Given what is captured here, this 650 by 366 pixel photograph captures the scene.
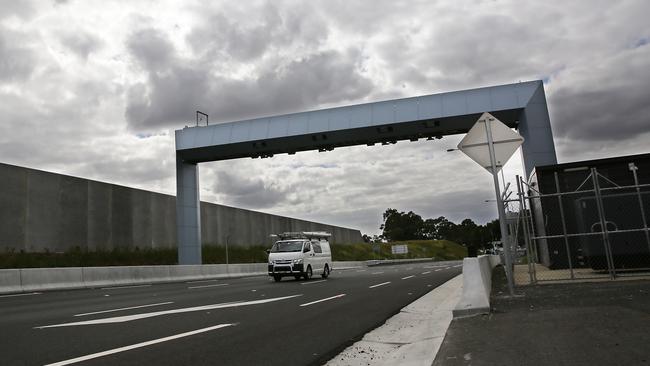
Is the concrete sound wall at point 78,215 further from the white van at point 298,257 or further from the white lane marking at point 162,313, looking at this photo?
the white lane marking at point 162,313

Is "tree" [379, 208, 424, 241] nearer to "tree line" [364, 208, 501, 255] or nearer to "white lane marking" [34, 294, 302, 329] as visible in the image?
"tree line" [364, 208, 501, 255]

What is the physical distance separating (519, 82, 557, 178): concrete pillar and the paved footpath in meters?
16.7

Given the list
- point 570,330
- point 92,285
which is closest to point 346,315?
point 570,330

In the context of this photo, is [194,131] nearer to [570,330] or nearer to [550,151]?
[550,151]

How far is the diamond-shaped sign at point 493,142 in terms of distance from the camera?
1021cm

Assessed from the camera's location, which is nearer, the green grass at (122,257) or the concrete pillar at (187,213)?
the green grass at (122,257)

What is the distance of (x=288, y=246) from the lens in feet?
81.2

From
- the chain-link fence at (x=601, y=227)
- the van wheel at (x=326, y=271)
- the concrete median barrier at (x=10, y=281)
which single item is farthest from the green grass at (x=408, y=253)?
the chain-link fence at (x=601, y=227)

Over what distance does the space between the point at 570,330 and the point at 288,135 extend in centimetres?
2400

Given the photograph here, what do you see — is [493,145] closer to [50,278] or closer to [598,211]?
[598,211]

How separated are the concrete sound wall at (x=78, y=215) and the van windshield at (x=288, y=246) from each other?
13052 mm

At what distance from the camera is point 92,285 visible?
22734 millimetres

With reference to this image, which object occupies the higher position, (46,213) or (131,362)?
(46,213)

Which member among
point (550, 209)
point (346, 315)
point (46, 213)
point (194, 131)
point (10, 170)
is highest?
point (194, 131)
